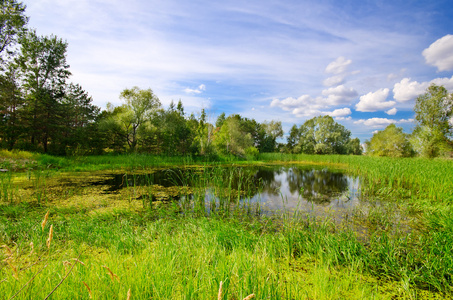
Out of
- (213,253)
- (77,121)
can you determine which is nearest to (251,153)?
(77,121)

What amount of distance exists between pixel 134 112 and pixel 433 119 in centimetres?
3675

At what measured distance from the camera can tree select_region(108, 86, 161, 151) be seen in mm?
22344

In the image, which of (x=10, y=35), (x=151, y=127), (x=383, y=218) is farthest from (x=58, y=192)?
(x=10, y=35)

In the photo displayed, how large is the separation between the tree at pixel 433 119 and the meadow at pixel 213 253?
20356 mm

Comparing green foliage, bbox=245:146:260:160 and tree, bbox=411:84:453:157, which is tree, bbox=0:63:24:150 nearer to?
green foliage, bbox=245:146:260:160

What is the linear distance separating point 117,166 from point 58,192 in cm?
761

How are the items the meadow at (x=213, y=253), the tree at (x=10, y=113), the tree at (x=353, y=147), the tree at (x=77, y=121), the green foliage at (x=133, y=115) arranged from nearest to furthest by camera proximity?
the meadow at (x=213, y=253), the tree at (x=10, y=113), the tree at (x=77, y=121), the green foliage at (x=133, y=115), the tree at (x=353, y=147)

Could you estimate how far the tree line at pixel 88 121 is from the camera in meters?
16.6

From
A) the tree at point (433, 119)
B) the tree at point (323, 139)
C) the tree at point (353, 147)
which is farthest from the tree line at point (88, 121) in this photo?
the tree at point (353, 147)

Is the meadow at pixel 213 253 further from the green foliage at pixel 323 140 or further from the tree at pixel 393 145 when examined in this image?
the green foliage at pixel 323 140

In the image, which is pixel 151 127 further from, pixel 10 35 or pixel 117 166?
Answer: pixel 10 35

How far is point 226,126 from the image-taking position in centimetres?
2595

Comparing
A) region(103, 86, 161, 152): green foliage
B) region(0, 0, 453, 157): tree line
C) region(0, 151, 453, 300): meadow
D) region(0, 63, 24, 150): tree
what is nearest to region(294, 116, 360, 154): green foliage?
region(0, 0, 453, 157): tree line

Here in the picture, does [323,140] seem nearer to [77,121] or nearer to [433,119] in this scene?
[433,119]
